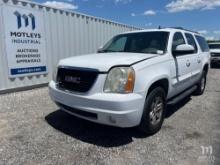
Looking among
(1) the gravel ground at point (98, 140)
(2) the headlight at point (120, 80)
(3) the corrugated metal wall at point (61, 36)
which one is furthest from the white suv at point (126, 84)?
(3) the corrugated metal wall at point (61, 36)

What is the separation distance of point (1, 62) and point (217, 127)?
19.3 ft

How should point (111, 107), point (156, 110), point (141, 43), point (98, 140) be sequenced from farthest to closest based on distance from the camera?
point (141, 43) → point (156, 110) → point (98, 140) → point (111, 107)

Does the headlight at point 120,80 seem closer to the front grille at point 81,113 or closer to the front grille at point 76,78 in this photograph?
the front grille at point 76,78

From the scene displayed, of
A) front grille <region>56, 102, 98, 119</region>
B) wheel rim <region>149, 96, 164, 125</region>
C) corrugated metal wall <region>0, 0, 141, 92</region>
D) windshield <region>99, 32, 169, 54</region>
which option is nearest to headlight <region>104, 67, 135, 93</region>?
front grille <region>56, 102, 98, 119</region>

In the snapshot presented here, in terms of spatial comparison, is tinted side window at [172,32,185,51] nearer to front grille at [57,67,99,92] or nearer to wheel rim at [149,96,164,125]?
wheel rim at [149,96,164,125]

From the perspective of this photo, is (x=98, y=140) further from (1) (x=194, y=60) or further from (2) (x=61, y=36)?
(2) (x=61, y=36)

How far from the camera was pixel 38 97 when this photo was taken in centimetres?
652

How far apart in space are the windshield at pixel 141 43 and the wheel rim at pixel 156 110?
3.07ft

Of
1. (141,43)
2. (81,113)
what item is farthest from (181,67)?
(81,113)

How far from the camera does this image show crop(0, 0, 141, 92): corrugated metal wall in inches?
267

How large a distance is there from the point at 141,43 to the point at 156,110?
1.54 m

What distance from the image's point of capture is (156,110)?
13.0ft

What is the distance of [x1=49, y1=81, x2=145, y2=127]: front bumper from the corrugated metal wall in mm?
4141

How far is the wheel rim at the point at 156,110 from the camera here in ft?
12.5
